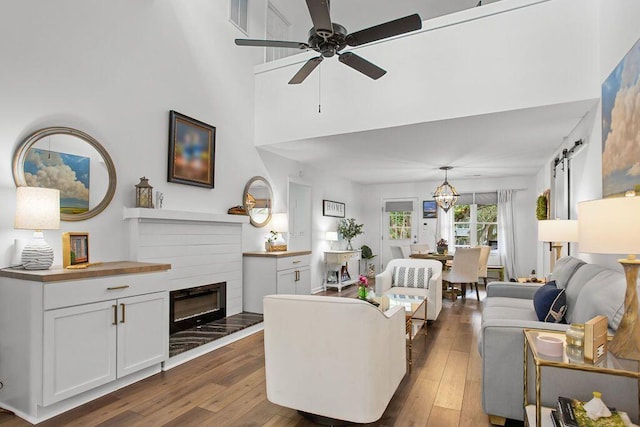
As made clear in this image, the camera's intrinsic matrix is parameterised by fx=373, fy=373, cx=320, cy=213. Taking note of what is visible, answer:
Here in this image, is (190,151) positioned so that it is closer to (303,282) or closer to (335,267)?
(303,282)

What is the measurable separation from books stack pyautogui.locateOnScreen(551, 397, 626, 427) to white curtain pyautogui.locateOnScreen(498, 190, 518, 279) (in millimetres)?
6888

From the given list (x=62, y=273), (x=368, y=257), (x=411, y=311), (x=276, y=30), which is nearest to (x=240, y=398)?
(x=62, y=273)

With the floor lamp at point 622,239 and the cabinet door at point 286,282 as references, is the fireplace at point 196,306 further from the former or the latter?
the floor lamp at point 622,239

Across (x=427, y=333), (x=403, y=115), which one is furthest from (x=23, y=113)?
(x=427, y=333)

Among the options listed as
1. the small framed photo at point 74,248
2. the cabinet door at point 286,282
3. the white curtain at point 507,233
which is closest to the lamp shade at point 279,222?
the cabinet door at point 286,282

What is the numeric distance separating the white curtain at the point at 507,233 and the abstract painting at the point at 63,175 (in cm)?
789

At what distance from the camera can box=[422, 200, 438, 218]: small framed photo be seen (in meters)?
8.99

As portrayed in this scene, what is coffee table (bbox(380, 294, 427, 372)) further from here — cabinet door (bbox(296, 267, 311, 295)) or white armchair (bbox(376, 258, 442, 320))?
cabinet door (bbox(296, 267, 311, 295))

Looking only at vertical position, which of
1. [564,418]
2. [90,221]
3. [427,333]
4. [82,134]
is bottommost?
[427,333]

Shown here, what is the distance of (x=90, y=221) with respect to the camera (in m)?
3.33

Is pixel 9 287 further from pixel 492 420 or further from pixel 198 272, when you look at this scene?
pixel 492 420

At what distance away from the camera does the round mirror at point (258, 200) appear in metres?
5.31

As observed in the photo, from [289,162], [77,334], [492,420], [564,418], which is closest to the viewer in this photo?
[564,418]

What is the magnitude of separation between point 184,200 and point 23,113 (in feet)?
5.65
